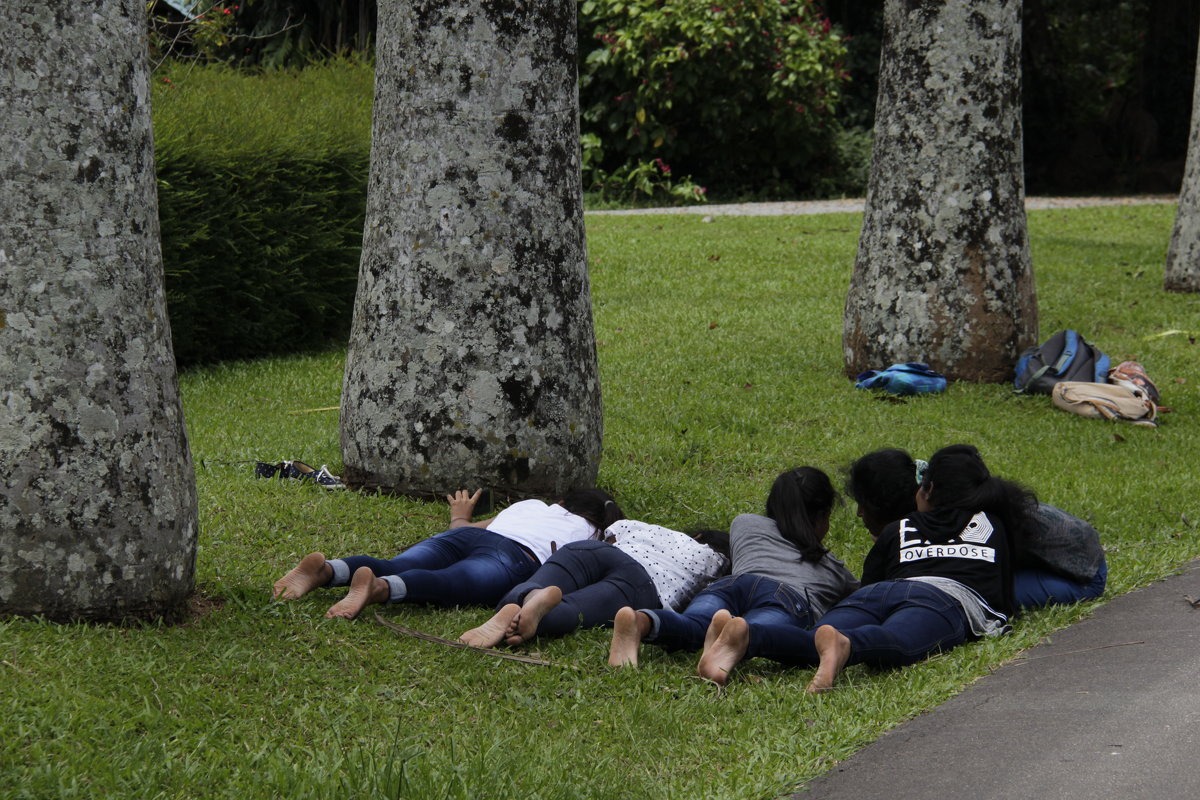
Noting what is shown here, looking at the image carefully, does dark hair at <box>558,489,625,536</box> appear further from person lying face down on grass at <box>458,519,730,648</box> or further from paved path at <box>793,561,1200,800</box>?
paved path at <box>793,561,1200,800</box>

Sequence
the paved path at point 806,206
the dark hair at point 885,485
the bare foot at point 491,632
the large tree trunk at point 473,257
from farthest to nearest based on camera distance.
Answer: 1. the paved path at point 806,206
2. the large tree trunk at point 473,257
3. the dark hair at point 885,485
4. the bare foot at point 491,632

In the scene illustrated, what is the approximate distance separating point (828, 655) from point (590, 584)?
1056 mm

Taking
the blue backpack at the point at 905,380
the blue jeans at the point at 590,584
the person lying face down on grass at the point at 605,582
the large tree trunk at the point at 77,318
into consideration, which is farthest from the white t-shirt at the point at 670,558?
the blue backpack at the point at 905,380

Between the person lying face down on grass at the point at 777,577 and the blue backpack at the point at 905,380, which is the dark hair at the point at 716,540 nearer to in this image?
the person lying face down on grass at the point at 777,577

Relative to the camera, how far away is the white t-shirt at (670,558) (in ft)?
16.5

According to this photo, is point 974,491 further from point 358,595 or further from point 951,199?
point 951,199

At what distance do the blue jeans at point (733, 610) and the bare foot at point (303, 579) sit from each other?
1.20 m

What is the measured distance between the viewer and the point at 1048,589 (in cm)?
507

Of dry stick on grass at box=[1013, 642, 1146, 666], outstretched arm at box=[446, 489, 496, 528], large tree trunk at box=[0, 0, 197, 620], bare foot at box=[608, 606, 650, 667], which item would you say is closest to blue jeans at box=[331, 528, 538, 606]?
outstretched arm at box=[446, 489, 496, 528]

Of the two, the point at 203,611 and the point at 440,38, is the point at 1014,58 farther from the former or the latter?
the point at 203,611

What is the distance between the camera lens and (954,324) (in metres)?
9.02

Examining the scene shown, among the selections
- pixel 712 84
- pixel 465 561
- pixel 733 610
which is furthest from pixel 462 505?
pixel 712 84

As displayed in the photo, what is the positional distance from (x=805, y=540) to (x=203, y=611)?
7.49 feet

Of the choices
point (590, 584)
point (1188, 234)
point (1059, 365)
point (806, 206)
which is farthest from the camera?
point (806, 206)
